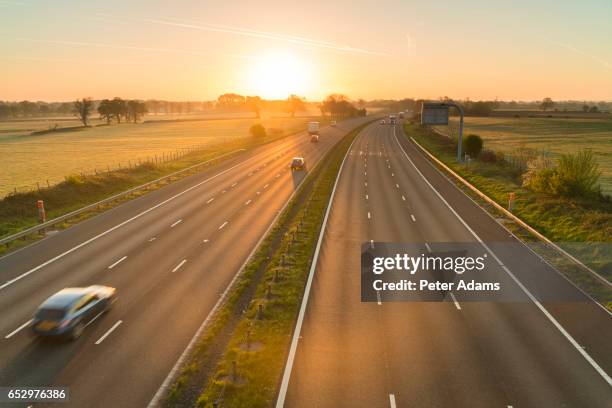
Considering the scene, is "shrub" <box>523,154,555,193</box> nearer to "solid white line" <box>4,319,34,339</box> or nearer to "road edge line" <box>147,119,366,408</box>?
"road edge line" <box>147,119,366,408</box>

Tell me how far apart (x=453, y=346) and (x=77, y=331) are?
13.7 meters

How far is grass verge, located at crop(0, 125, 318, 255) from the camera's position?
3064cm

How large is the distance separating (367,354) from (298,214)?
736 inches

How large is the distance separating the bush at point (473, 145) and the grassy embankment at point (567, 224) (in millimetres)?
14087

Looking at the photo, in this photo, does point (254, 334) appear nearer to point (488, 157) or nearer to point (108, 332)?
point (108, 332)

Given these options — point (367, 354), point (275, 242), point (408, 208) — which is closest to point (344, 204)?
point (408, 208)

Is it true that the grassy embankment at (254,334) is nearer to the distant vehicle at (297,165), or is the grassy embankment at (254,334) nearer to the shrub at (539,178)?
the shrub at (539,178)

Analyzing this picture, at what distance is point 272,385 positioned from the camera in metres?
13.4

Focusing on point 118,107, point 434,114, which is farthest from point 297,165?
point 118,107

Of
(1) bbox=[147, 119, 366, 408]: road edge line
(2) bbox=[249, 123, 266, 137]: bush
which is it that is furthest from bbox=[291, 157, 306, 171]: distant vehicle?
(2) bbox=[249, 123, 266, 137]: bush

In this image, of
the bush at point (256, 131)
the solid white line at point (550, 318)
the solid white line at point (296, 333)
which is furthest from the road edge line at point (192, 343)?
the bush at point (256, 131)

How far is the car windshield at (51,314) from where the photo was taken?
1577 centimetres

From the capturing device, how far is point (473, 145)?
6106 cm

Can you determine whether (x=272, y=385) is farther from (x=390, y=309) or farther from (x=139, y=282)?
(x=139, y=282)
